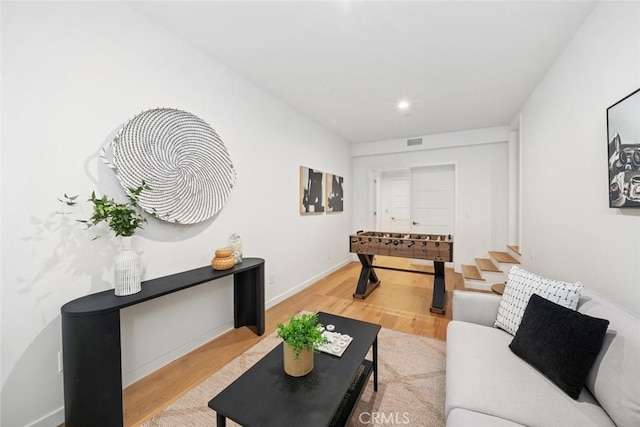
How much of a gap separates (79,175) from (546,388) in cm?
283

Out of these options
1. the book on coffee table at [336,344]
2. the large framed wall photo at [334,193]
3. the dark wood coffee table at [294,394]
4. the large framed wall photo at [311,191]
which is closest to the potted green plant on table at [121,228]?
the dark wood coffee table at [294,394]

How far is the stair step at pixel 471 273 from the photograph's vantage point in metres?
3.75

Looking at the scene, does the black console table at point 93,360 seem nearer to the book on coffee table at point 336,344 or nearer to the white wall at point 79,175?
A: the white wall at point 79,175

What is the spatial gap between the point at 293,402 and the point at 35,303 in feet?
5.04

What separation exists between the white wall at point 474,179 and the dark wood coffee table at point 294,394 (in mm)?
4039

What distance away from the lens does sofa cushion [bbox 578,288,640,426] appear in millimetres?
950

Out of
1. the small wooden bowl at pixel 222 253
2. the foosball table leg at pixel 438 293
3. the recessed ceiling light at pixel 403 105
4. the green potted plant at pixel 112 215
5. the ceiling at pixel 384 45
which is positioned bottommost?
the foosball table leg at pixel 438 293

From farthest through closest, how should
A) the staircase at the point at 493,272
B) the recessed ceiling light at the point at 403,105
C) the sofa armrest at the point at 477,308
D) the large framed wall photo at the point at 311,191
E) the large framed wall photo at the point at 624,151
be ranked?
the large framed wall photo at the point at 311,191 < the staircase at the point at 493,272 < the recessed ceiling light at the point at 403,105 < the sofa armrest at the point at 477,308 < the large framed wall photo at the point at 624,151

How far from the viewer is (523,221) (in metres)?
3.18

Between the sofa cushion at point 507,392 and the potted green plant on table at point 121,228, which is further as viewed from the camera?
the potted green plant on table at point 121,228

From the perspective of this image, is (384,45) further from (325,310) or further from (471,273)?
(471,273)

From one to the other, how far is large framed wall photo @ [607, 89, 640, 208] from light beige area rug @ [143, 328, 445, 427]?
1.62 meters

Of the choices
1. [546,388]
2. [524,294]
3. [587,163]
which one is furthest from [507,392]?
[587,163]

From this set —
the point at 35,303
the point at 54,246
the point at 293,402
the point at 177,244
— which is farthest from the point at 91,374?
the point at 293,402
